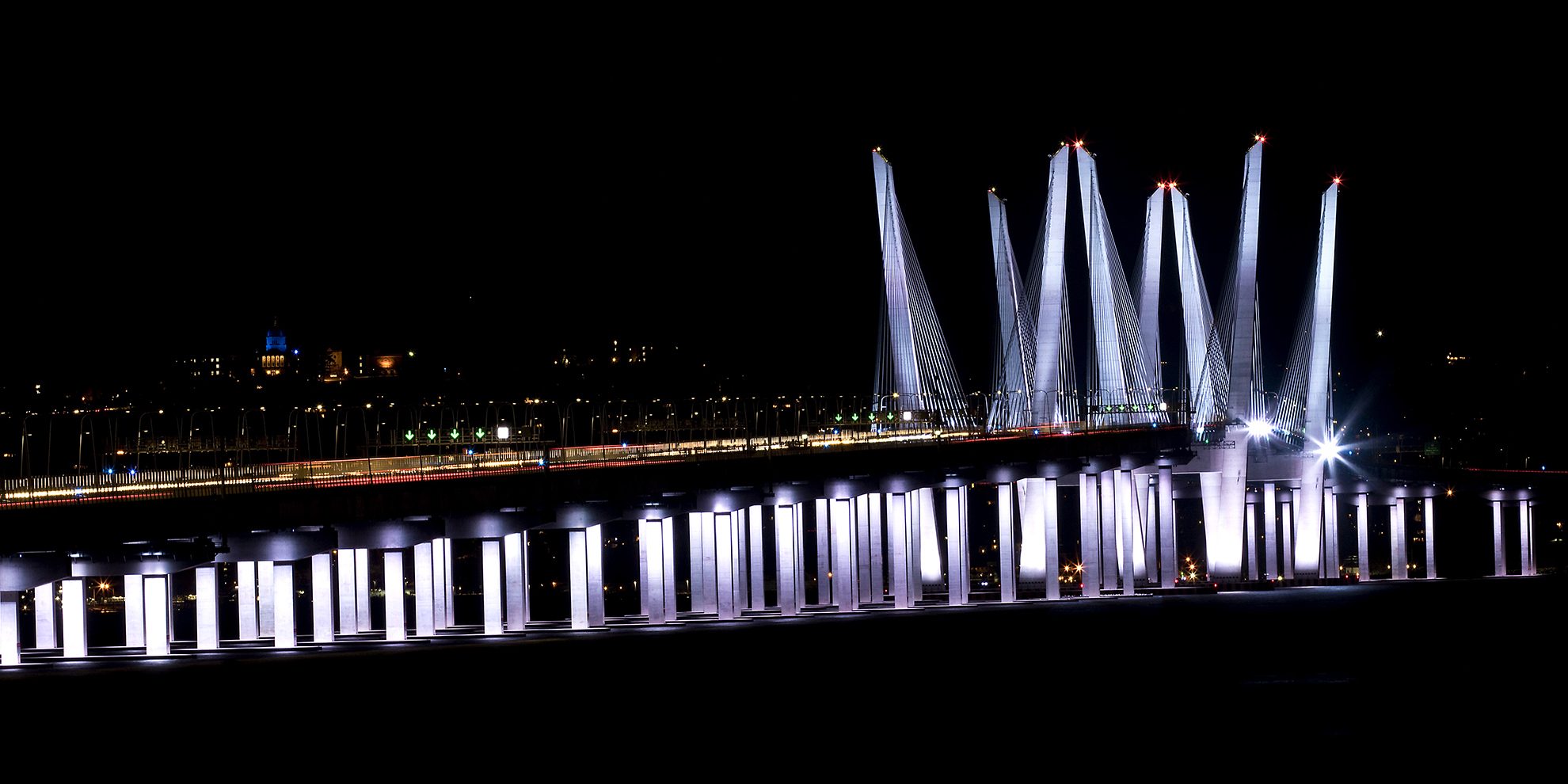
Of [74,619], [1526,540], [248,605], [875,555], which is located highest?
[74,619]

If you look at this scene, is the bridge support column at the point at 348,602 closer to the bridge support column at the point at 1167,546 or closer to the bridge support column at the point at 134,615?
the bridge support column at the point at 134,615

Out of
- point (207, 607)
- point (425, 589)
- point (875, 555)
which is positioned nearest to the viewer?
point (207, 607)

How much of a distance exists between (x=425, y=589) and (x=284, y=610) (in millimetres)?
5392

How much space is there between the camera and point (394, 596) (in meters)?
49.2

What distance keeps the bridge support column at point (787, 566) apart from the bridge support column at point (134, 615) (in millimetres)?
18373

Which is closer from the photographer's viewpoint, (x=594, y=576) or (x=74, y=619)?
(x=74, y=619)

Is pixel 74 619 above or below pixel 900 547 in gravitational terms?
above

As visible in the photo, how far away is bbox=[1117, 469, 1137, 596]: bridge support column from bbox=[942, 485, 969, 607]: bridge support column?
605 cm

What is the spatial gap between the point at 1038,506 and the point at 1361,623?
26.0m

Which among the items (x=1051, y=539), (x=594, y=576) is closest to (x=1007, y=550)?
(x=1051, y=539)

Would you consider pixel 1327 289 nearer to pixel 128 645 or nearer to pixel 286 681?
pixel 128 645

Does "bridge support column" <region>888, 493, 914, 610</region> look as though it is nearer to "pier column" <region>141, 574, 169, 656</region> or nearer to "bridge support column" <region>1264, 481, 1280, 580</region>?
"pier column" <region>141, 574, 169, 656</region>

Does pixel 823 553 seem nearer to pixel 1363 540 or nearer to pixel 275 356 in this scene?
pixel 1363 540

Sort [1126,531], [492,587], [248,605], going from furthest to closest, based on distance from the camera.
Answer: [1126,531] < [248,605] < [492,587]
